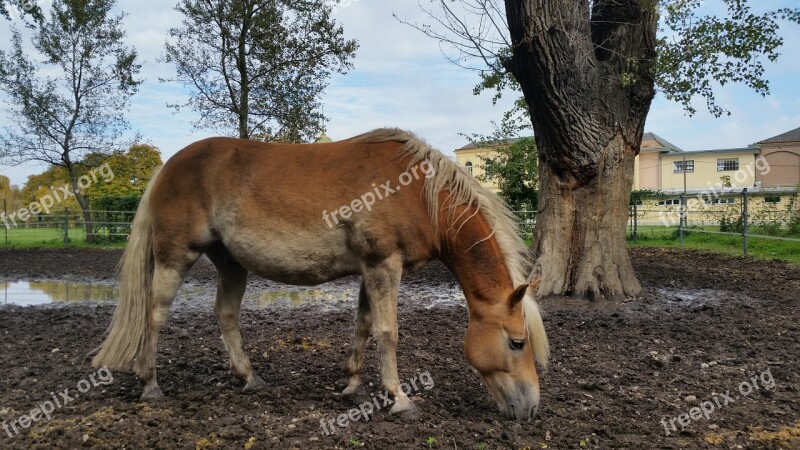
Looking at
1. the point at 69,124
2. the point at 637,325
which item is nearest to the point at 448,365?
the point at 637,325

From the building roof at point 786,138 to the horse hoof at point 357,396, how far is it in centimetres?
4842

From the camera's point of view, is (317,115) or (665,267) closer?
(665,267)

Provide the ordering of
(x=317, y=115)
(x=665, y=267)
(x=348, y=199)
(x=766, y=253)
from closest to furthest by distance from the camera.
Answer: (x=348, y=199) < (x=665, y=267) < (x=766, y=253) < (x=317, y=115)

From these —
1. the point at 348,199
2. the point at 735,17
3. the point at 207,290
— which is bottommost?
the point at 207,290

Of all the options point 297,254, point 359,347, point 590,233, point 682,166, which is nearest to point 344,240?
point 297,254

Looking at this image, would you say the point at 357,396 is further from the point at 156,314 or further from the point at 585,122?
the point at 585,122

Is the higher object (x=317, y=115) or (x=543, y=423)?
(x=317, y=115)

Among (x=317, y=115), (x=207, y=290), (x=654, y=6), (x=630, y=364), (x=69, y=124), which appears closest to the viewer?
(x=630, y=364)

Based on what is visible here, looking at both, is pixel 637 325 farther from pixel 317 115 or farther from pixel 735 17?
pixel 317 115

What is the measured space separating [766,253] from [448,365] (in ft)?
37.8

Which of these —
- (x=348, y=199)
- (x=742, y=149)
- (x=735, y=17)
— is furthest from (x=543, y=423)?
(x=742, y=149)

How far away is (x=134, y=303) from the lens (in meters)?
4.01

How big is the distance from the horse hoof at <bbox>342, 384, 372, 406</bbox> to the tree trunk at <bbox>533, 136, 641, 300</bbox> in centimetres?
411

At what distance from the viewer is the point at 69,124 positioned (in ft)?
69.4
